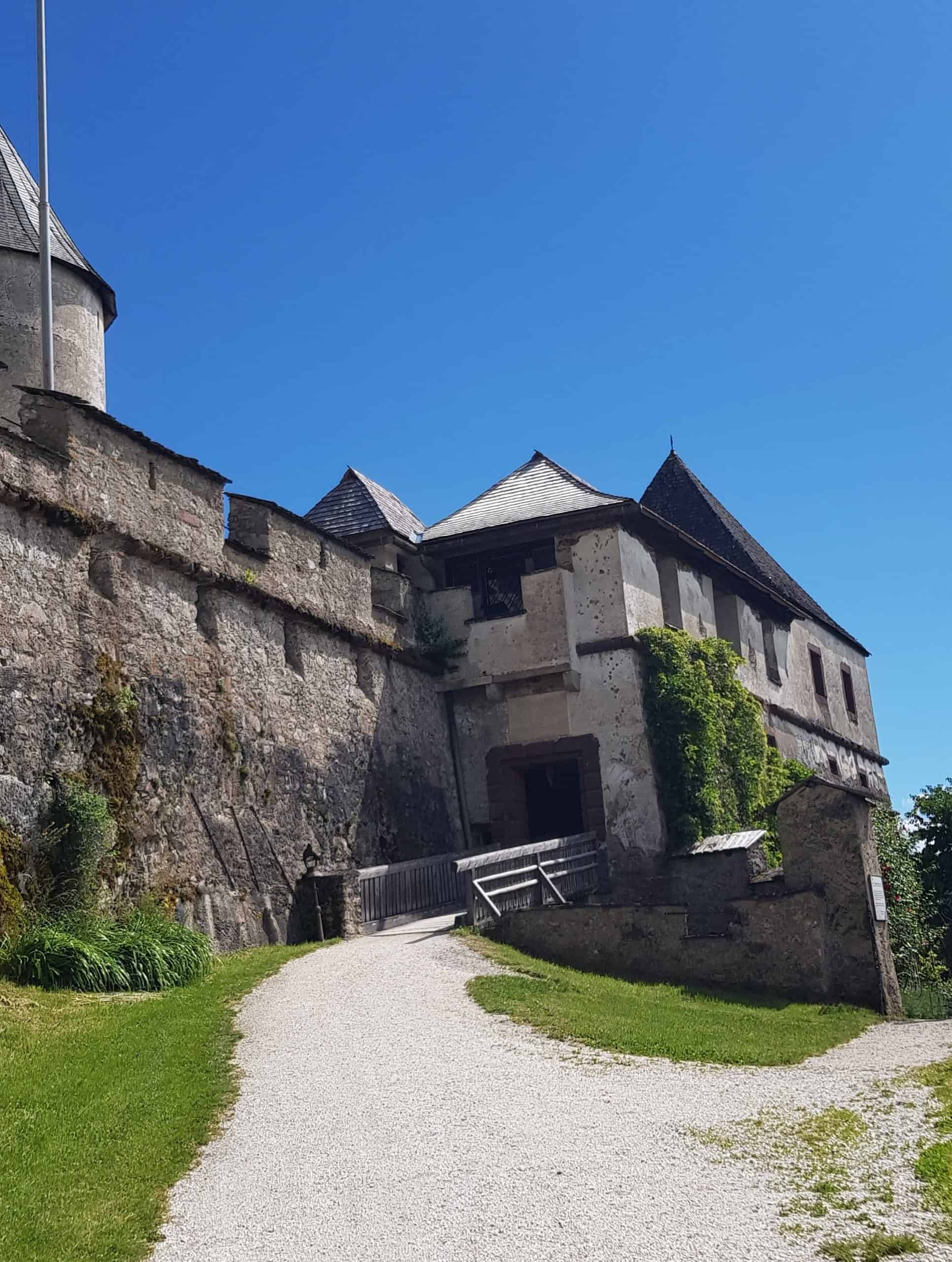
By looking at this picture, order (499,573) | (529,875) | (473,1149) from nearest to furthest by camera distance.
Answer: (473,1149)
(529,875)
(499,573)

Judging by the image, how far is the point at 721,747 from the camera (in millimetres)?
22938

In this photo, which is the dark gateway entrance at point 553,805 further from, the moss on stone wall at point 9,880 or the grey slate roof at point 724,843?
the moss on stone wall at point 9,880

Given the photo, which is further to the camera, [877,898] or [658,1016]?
[877,898]

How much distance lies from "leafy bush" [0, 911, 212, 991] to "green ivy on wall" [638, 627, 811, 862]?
32.0 ft

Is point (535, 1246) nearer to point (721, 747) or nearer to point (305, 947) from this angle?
point (305, 947)

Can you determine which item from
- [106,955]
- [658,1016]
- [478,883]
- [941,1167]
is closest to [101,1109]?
[106,955]

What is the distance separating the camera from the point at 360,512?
23.6 meters

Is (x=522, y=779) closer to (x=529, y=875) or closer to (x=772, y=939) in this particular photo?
(x=529, y=875)

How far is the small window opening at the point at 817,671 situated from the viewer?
104 feet

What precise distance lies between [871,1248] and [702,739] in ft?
53.9

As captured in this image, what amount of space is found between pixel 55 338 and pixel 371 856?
30.9 ft

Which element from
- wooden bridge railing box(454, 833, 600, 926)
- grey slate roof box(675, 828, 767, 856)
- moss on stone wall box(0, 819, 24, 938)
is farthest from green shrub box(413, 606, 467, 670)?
moss on stone wall box(0, 819, 24, 938)

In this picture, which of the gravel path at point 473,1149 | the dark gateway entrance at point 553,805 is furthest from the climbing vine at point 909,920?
the gravel path at point 473,1149

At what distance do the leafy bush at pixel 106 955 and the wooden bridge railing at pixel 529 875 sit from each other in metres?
3.71
